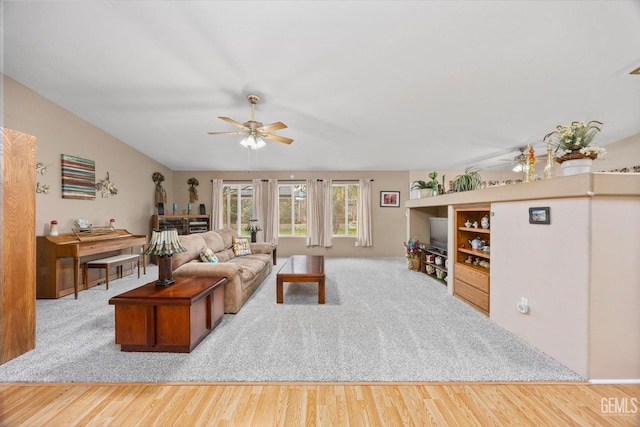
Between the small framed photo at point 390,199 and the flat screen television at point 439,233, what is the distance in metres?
2.01

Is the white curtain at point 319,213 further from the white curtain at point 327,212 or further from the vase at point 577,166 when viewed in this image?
the vase at point 577,166

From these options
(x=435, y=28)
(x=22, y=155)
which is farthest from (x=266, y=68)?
(x=22, y=155)

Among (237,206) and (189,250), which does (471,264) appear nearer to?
(189,250)

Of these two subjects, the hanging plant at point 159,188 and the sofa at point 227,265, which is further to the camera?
the hanging plant at point 159,188

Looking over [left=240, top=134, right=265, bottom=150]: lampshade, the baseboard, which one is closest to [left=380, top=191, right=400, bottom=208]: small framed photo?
[left=240, top=134, right=265, bottom=150]: lampshade

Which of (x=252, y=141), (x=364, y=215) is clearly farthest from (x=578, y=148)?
(x=364, y=215)

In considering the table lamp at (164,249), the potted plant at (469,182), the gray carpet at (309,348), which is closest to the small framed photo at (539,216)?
the gray carpet at (309,348)

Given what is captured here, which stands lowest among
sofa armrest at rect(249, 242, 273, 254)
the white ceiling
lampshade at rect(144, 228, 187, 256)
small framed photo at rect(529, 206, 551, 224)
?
sofa armrest at rect(249, 242, 273, 254)

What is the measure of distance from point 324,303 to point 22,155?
10.9 feet

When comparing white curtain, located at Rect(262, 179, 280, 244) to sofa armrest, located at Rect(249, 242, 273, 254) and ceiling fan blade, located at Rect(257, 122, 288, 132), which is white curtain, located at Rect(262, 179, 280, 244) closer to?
sofa armrest, located at Rect(249, 242, 273, 254)

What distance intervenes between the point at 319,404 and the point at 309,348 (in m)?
0.61

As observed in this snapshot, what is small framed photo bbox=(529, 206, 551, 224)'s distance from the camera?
82.4 inches

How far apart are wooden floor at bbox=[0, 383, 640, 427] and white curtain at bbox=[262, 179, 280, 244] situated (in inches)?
199

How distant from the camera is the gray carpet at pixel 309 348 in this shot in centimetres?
183
